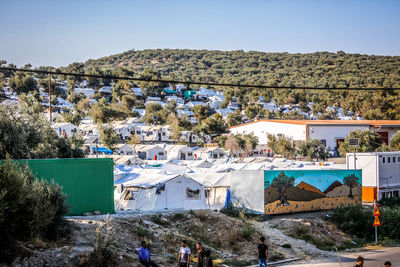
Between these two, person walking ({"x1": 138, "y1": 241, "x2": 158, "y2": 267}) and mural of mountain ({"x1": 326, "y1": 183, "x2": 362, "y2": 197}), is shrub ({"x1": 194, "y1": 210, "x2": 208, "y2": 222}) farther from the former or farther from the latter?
mural of mountain ({"x1": 326, "y1": 183, "x2": 362, "y2": 197})

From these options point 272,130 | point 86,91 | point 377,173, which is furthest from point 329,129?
point 86,91

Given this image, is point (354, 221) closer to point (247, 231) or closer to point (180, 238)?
point (247, 231)

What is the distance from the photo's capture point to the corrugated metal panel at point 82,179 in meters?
16.8

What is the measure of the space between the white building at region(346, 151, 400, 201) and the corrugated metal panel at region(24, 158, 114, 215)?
1801 centimetres

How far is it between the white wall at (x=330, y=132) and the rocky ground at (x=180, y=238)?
152 ft

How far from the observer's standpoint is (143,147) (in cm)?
6669

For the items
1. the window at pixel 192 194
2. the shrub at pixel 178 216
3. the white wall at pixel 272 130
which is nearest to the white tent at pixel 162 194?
the window at pixel 192 194

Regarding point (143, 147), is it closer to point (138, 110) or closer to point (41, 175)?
point (41, 175)

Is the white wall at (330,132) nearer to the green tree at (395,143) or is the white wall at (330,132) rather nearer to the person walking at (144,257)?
the green tree at (395,143)

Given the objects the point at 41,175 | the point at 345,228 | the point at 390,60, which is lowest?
the point at 345,228

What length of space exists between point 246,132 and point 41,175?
65369 millimetres

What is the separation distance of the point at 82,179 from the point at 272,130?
194 ft

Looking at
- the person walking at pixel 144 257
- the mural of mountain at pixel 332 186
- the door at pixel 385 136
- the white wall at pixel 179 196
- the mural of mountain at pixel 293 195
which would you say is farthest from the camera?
the door at pixel 385 136

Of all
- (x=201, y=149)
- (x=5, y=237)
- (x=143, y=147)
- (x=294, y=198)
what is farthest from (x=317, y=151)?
(x=5, y=237)
